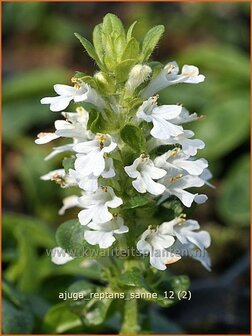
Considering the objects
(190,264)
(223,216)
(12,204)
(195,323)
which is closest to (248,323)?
(195,323)

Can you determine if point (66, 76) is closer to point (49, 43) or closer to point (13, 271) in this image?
point (49, 43)

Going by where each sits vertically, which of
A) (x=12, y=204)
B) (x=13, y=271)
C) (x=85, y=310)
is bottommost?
(x=12, y=204)

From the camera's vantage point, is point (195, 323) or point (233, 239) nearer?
point (195, 323)

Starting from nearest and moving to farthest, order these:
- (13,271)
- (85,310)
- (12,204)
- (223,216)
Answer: (85,310) < (13,271) < (223,216) < (12,204)

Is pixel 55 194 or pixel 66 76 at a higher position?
pixel 66 76

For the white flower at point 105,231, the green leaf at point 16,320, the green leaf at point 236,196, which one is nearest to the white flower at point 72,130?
the white flower at point 105,231

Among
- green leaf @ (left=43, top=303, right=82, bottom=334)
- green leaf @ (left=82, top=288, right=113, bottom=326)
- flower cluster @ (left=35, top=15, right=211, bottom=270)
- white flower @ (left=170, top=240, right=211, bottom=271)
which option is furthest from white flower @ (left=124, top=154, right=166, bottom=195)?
green leaf @ (left=43, top=303, right=82, bottom=334)

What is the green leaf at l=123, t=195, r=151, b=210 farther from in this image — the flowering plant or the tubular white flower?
the tubular white flower

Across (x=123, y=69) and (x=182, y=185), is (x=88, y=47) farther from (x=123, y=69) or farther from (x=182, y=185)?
(x=182, y=185)
